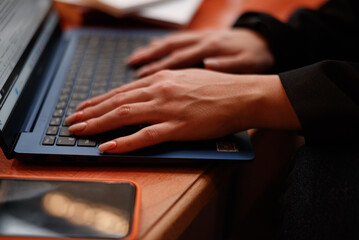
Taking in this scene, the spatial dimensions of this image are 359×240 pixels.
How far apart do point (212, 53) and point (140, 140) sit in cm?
29

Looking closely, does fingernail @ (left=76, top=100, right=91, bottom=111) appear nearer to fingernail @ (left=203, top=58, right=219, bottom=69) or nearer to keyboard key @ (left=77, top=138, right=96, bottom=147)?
keyboard key @ (left=77, top=138, right=96, bottom=147)

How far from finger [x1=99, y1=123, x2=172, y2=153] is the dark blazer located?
0.63ft

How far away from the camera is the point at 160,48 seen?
674 millimetres

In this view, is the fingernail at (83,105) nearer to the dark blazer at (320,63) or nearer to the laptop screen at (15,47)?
the laptop screen at (15,47)

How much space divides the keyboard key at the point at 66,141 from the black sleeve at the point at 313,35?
0.41 metres

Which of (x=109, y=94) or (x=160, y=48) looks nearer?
(x=109, y=94)

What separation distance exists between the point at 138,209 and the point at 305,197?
224mm

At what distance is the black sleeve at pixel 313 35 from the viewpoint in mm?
635

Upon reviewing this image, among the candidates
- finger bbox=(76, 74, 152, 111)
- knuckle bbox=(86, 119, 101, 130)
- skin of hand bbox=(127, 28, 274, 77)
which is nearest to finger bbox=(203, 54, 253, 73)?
skin of hand bbox=(127, 28, 274, 77)

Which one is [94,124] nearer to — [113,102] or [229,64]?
[113,102]

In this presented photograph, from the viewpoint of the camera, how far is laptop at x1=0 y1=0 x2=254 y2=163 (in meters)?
0.44

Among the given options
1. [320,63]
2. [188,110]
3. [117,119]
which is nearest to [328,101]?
[320,63]

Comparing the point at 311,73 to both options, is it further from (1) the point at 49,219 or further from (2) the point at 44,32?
(2) the point at 44,32

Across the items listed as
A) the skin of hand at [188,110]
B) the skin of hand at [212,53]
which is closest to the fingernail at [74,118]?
the skin of hand at [188,110]
